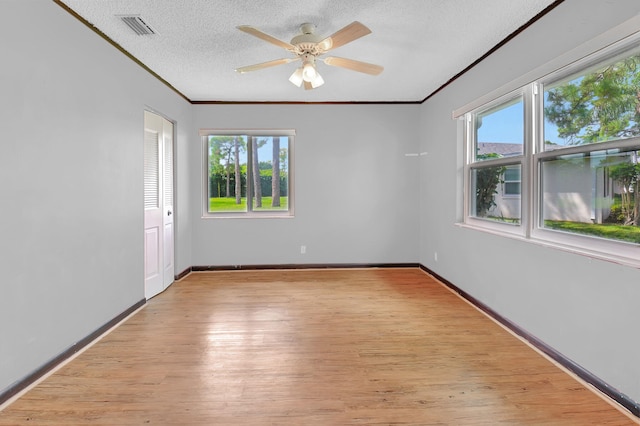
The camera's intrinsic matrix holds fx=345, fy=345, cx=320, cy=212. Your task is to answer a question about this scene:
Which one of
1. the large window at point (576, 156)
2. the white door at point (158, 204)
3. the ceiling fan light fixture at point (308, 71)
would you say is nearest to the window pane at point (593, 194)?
the large window at point (576, 156)

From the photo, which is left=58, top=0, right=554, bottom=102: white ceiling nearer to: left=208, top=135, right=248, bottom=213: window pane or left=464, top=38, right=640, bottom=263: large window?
left=464, top=38, right=640, bottom=263: large window

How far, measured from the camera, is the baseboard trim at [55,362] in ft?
6.52

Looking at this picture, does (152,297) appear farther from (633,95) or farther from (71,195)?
(633,95)

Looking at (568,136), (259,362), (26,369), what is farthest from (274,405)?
(568,136)

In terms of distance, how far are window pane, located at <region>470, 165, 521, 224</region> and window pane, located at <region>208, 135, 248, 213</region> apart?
3.26 metres

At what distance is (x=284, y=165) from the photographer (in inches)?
209

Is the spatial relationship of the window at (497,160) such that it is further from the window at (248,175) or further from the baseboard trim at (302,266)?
the window at (248,175)

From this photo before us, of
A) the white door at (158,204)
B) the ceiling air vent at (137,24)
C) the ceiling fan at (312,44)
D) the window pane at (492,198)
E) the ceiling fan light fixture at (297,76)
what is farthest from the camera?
the white door at (158,204)

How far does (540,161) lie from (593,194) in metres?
0.51

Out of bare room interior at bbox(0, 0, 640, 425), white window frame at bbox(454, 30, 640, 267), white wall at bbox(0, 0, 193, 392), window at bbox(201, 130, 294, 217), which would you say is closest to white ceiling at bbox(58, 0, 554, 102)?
bare room interior at bbox(0, 0, 640, 425)

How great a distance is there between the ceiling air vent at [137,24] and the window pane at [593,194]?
331 centimetres

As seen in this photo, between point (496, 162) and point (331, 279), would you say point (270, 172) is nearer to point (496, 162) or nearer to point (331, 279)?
point (331, 279)

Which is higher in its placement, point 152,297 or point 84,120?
point 84,120

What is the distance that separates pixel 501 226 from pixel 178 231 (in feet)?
12.8
